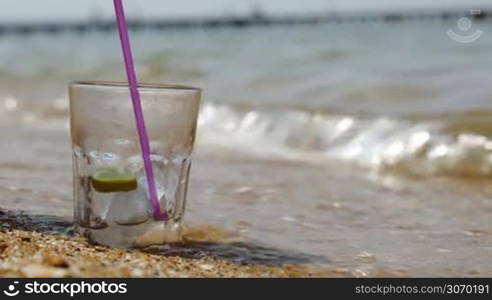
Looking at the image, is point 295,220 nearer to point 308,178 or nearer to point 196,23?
point 308,178

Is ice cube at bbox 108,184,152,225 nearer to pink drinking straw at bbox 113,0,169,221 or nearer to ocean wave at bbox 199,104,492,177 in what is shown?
pink drinking straw at bbox 113,0,169,221

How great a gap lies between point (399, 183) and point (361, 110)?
67.2 inches

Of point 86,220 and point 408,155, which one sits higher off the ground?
point 408,155

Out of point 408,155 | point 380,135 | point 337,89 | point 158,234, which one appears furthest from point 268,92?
point 158,234

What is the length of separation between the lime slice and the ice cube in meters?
0.01

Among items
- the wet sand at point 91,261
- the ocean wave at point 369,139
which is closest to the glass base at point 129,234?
the wet sand at point 91,261

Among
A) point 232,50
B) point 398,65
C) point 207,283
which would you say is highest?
point 232,50

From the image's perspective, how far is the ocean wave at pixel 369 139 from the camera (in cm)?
367

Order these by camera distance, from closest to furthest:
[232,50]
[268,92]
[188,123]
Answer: [188,123], [268,92], [232,50]

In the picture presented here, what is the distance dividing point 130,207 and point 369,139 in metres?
2.80

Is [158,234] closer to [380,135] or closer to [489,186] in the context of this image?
[489,186]

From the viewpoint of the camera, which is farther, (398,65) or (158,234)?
(398,65)

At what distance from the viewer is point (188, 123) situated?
1646 mm

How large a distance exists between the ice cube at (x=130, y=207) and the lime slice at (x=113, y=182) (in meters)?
0.01
